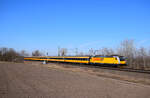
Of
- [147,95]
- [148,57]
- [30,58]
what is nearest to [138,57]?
[148,57]

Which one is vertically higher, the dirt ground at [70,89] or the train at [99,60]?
the train at [99,60]

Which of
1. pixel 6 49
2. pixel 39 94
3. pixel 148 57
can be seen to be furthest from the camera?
pixel 6 49

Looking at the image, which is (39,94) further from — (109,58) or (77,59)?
(77,59)

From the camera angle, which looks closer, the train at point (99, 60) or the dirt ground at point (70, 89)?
the dirt ground at point (70, 89)

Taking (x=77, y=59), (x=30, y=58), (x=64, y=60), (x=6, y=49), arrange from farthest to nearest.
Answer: (x=6, y=49) < (x=30, y=58) < (x=64, y=60) < (x=77, y=59)

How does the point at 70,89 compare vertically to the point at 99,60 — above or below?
below

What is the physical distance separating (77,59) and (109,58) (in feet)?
46.4

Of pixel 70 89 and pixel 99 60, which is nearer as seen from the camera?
pixel 70 89

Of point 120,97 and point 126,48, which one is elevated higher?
point 126,48

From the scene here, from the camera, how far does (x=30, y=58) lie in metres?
74.4

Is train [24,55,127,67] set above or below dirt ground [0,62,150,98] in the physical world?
above

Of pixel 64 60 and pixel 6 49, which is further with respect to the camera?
pixel 6 49

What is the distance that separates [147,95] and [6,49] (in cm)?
11266

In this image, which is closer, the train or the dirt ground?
the dirt ground
